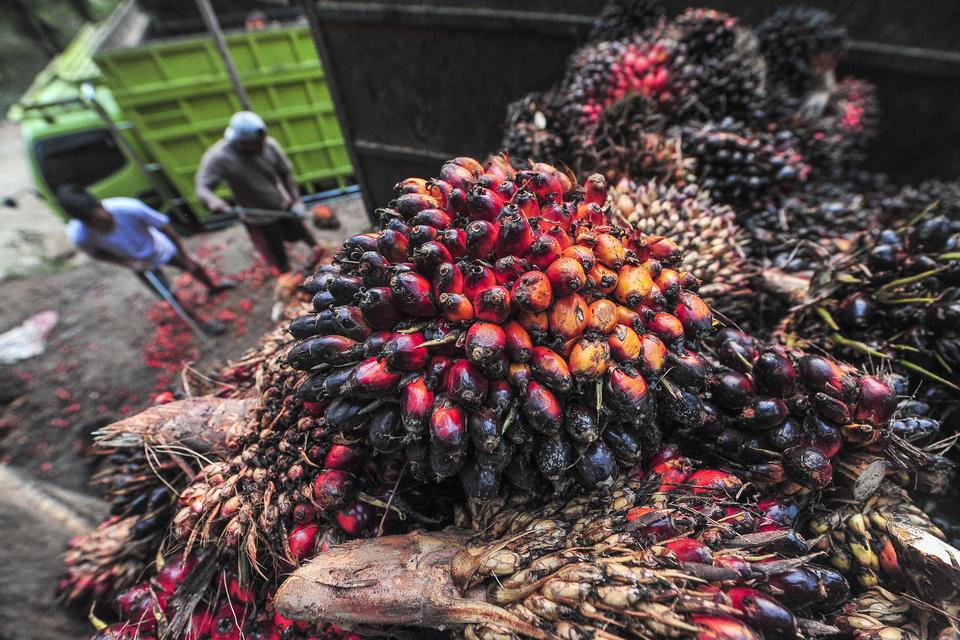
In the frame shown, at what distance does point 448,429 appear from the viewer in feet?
3.49

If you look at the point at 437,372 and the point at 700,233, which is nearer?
the point at 437,372

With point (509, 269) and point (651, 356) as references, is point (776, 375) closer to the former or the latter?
point (651, 356)

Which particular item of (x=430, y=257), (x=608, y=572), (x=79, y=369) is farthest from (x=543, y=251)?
(x=79, y=369)

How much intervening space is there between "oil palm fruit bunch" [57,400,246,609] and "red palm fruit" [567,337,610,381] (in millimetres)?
1190

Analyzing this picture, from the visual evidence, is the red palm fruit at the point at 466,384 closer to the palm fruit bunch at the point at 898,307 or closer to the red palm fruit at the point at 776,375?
the red palm fruit at the point at 776,375

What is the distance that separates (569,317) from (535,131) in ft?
6.67

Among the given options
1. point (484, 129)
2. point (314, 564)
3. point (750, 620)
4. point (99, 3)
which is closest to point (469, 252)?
point (314, 564)

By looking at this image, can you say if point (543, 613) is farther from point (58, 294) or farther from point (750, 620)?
point (58, 294)

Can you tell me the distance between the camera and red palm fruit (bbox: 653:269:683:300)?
1227mm

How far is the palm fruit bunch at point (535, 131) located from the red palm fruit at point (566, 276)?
1.67 m

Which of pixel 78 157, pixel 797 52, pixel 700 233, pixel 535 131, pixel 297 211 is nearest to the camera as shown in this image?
pixel 700 233

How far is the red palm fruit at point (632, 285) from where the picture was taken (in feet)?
3.91

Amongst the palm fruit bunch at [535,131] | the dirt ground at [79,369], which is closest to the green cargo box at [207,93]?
the dirt ground at [79,369]

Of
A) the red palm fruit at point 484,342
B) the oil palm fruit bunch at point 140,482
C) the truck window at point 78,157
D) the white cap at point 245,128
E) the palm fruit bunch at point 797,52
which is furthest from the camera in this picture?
the truck window at point 78,157
